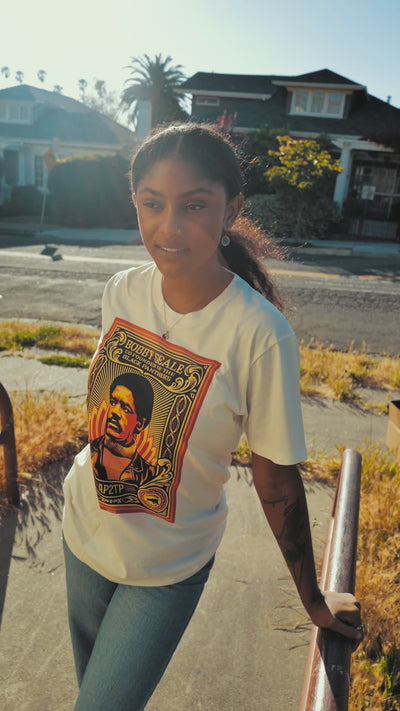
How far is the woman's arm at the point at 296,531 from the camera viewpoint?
1368mm

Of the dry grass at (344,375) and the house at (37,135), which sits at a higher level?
the house at (37,135)

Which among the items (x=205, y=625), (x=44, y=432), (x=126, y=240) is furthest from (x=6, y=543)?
(x=126, y=240)

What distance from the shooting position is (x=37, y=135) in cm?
3184

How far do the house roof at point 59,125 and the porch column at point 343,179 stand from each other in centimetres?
1256

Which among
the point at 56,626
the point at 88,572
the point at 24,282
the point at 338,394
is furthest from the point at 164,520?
the point at 24,282

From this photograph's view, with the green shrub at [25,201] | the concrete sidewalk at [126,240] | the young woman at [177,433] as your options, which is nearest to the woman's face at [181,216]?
the young woman at [177,433]

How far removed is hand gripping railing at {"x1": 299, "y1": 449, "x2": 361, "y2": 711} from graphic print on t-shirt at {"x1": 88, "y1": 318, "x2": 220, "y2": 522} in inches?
16.8

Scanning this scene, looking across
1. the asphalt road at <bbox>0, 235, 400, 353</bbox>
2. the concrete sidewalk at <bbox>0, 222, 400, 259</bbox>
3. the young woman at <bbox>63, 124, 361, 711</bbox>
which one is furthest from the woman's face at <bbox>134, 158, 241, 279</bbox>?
the concrete sidewalk at <bbox>0, 222, 400, 259</bbox>

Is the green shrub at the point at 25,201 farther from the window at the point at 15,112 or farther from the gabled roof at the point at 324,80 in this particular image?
the gabled roof at the point at 324,80

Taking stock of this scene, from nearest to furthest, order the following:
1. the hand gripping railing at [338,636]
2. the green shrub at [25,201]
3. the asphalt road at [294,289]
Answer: the hand gripping railing at [338,636] → the asphalt road at [294,289] → the green shrub at [25,201]

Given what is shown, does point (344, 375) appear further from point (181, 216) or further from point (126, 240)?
point (126, 240)

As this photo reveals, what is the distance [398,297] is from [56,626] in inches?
411

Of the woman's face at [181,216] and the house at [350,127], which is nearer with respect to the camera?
the woman's face at [181,216]

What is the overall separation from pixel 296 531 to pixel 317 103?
28.9 m
